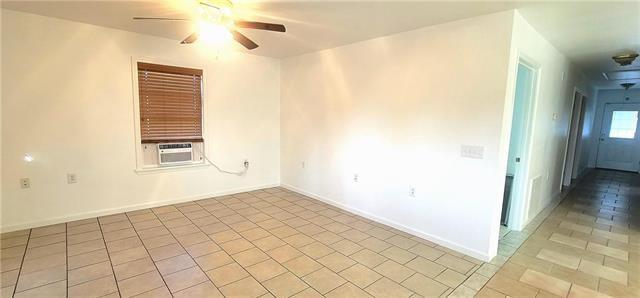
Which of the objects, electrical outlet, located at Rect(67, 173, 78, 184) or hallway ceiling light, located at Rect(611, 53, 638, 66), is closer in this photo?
electrical outlet, located at Rect(67, 173, 78, 184)

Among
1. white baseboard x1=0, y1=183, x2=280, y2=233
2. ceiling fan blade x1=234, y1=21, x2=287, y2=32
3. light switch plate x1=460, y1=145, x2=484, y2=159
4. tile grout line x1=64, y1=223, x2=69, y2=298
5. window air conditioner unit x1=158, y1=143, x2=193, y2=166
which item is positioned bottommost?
tile grout line x1=64, y1=223, x2=69, y2=298

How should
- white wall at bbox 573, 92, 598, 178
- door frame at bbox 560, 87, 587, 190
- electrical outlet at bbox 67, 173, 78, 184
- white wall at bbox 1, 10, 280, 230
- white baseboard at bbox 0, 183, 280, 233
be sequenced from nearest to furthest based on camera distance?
white wall at bbox 1, 10, 280, 230, white baseboard at bbox 0, 183, 280, 233, electrical outlet at bbox 67, 173, 78, 184, door frame at bbox 560, 87, 587, 190, white wall at bbox 573, 92, 598, 178

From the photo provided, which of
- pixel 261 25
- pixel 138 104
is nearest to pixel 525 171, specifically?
pixel 261 25

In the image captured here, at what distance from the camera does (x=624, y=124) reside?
7766mm

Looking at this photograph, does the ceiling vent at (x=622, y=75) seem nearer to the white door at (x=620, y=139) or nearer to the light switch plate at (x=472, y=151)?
the white door at (x=620, y=139)

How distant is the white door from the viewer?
25.0 feet

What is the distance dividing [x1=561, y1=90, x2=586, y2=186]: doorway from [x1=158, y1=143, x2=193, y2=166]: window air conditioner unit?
6.71 meters

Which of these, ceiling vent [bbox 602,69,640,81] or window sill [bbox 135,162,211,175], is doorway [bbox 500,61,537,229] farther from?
window sill [bbox 135,162,211,175]

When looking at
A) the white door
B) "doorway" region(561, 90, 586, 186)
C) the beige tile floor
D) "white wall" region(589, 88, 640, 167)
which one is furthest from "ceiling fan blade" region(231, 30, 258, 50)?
the white door

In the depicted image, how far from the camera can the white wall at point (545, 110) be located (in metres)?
2.88

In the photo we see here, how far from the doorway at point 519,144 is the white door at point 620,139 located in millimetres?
7092

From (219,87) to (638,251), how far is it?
562cm

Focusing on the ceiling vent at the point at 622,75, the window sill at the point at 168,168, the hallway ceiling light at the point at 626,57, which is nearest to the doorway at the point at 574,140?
the ceiling vent at the point at 622,75

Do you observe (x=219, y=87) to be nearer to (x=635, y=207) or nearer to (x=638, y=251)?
(x=638, y=251)
